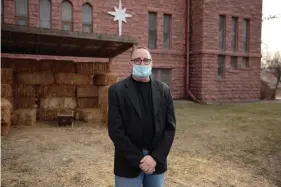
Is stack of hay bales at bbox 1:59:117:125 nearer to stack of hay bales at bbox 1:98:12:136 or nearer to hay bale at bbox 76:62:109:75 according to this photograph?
hay bale at bbox 76:62:109:75

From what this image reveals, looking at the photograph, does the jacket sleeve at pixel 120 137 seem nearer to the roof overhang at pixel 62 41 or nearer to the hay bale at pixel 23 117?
the roof overhang at pixel 62 41

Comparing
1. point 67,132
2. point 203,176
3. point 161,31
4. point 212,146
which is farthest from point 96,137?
point 161,31

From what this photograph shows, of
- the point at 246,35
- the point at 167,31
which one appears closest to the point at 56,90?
the point at 167,31

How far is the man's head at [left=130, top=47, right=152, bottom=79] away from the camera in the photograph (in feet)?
8.80

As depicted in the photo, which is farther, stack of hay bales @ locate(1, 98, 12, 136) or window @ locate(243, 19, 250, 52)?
window @ locate(243, 19, 250, 52)

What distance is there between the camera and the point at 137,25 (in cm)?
1416

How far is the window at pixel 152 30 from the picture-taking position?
1474cm

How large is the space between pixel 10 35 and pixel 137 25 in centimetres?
812

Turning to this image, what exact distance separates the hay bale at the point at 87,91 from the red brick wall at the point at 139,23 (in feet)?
14.2

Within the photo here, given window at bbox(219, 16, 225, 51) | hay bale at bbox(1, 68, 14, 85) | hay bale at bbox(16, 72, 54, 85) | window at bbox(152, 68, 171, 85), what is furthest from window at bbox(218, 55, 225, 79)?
hay bale at bbox(1, 68, 14, 85)

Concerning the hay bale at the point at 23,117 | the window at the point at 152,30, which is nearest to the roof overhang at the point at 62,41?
the hay bale at the point at 23,117

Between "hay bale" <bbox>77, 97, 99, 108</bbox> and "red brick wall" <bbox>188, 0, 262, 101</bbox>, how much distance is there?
23.5ft

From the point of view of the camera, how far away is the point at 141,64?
270 cm

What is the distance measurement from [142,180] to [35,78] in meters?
7.32
